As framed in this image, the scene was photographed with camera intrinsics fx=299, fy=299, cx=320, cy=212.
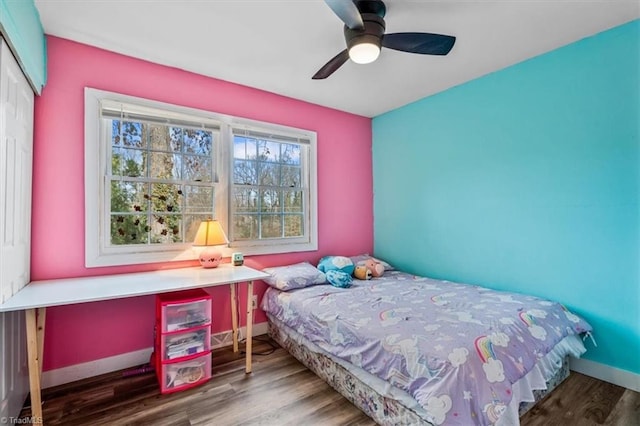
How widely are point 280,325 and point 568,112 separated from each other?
2.95 metres

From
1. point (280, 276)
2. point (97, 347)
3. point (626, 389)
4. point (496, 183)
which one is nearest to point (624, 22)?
point (496, 183)

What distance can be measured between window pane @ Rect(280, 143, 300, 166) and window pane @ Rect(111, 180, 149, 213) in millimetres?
1397

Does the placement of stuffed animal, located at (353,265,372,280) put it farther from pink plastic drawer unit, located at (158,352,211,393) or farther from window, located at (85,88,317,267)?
pink plastic drawer unit, located at (158,352,211,393)

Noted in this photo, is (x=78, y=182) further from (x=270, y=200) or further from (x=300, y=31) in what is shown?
(x=300, y=31)

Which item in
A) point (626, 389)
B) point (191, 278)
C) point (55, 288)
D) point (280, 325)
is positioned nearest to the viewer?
point (55, 288)

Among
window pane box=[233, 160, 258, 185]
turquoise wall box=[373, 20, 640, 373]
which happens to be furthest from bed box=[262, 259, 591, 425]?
window pane box=[233, 160, 258, 185]

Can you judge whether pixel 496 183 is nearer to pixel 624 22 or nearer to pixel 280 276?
pixel 624 22

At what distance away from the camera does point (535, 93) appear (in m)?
2.49

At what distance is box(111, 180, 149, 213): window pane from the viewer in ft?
8.01

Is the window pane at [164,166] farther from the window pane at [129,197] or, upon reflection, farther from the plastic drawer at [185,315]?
the plastic drawer at [185,315]

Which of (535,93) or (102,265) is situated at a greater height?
(535,93)

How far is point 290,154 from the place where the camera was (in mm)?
3422

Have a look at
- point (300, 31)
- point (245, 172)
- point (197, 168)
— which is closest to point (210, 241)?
point (197, 168)

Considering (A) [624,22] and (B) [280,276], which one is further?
(B) [280,276]
